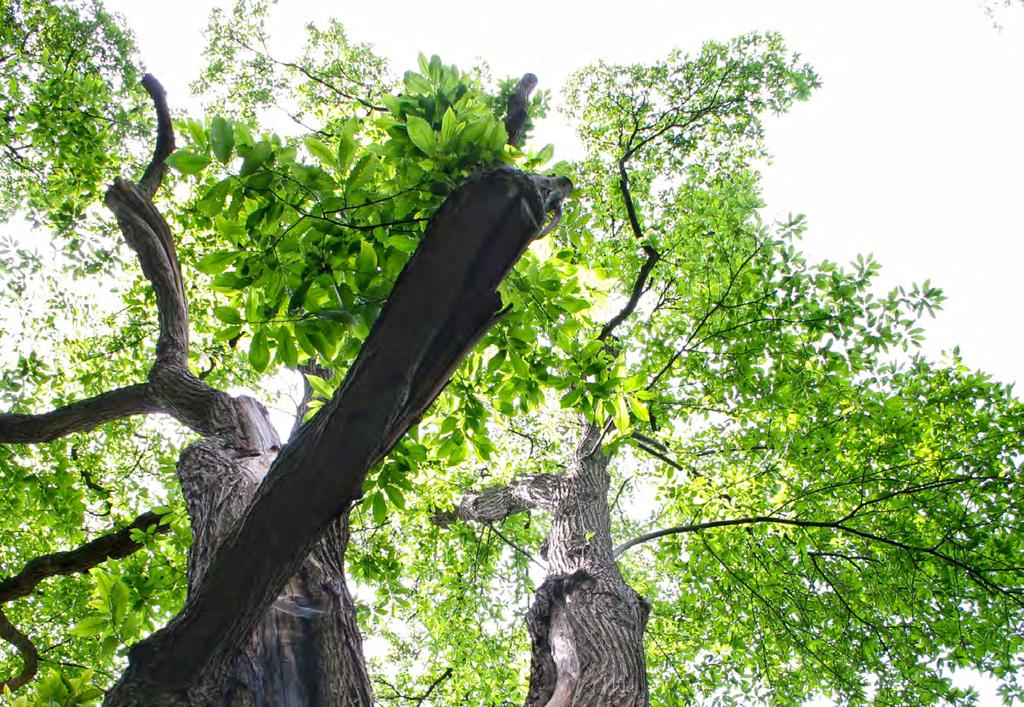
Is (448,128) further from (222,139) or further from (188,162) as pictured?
(188,162)

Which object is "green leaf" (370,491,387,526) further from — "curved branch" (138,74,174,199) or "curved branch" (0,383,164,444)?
"curved branch" (138,74,174,199)

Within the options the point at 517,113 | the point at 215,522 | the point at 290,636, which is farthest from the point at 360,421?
the point at 517,113

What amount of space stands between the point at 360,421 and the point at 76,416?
3765 mm

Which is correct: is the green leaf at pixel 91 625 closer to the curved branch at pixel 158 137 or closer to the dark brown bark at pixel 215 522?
the dark brown bark at pixel 215 522

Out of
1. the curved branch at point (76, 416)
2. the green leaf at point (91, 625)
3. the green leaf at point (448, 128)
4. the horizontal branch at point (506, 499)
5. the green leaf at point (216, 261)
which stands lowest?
the green leaf at point (91, 625)

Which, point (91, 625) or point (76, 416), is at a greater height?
point (76, 416)

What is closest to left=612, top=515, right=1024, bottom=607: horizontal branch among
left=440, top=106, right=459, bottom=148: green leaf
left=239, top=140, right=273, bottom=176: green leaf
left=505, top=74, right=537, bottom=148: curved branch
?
left=505, top=74, right=537, bottom=148: curved branch

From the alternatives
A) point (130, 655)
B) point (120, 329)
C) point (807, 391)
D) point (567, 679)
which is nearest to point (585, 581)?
Answer: point (567, 679)

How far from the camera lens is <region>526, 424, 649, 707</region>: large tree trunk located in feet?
12.5

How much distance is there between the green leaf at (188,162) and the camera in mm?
1848

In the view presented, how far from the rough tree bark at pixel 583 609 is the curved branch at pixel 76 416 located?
327 cm

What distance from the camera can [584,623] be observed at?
14.2 ft

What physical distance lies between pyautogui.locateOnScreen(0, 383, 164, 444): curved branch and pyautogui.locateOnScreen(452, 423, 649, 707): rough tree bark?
3.27 m

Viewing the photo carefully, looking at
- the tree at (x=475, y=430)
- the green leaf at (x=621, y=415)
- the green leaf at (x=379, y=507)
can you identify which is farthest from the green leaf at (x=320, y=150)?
the green leaf at (x=621, y=415)
